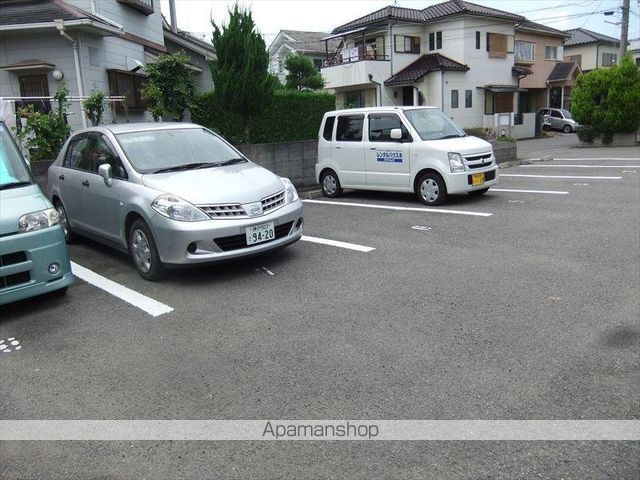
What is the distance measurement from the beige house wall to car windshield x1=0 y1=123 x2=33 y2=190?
32.9 m

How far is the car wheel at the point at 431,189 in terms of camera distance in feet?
29.0

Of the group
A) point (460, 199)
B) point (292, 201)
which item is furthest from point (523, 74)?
point (292, 201)

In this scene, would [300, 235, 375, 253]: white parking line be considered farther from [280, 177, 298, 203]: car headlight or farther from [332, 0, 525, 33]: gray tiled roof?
[332, 0, 525, 33]: gray tiled roof

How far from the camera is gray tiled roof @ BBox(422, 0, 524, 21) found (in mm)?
27578

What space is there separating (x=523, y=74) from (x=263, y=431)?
33.3 meters

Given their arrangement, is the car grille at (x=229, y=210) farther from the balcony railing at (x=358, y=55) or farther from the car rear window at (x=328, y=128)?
the balcony railing at (x=358, y=55)

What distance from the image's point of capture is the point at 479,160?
891 cm

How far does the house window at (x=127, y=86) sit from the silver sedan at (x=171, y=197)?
7.04 m

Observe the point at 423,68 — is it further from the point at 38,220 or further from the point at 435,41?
the point at 38,220

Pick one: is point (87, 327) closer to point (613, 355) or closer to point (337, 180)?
point (613, 355)

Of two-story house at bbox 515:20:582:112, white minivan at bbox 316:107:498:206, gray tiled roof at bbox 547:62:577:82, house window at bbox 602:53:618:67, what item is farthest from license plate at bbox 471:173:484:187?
house window at bbox 602:53:618:67

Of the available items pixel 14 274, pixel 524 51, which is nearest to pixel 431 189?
pixel 14 274

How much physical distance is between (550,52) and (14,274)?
3775 centimetres

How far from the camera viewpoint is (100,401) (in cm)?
318
